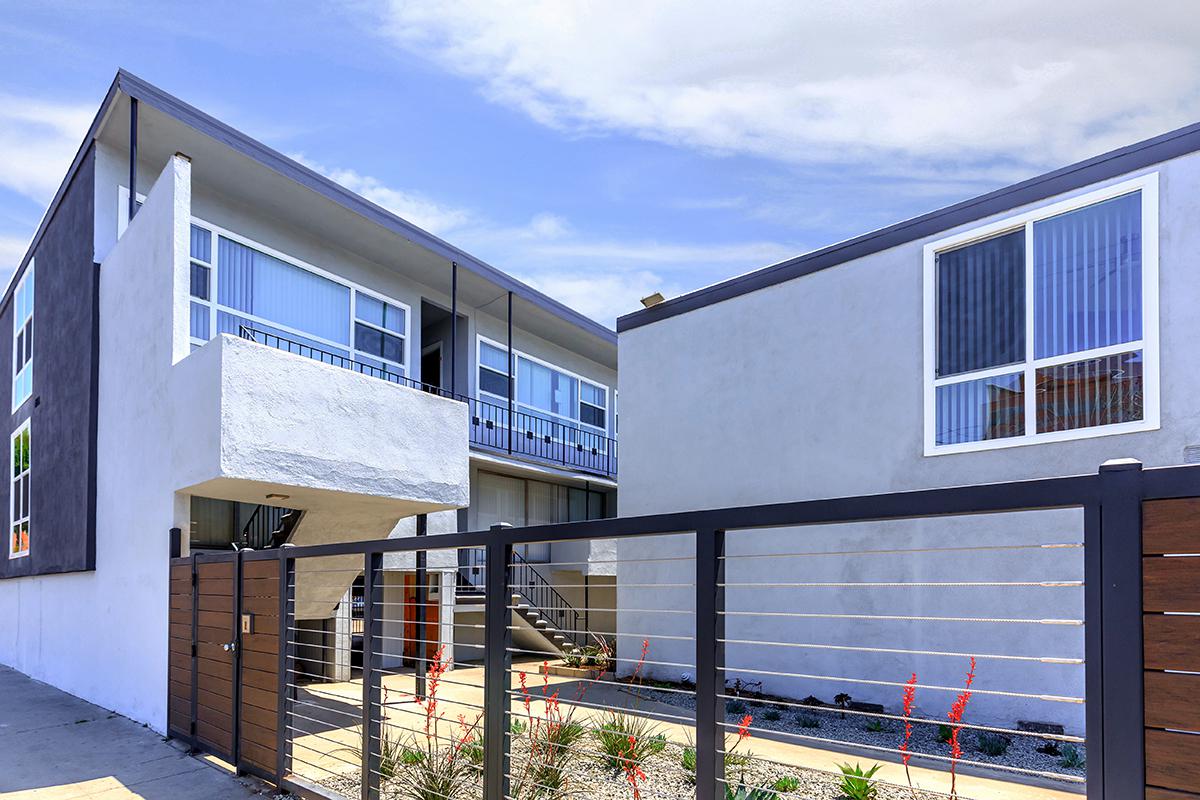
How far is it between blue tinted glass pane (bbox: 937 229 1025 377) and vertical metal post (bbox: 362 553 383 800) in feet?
23.8

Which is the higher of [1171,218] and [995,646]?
[1171,218]

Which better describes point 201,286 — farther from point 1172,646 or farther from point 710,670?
point 1172,646

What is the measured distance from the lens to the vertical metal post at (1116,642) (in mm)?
2469

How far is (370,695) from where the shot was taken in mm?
5918

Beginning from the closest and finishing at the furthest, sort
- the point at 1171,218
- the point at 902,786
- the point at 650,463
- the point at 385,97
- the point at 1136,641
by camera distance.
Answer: the point at 1136,641, the point at 902,786, the point at 1171,218, the point at 385,97, the point at 650,463

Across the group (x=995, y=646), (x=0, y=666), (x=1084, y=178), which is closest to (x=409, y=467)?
(x=995, y=646)

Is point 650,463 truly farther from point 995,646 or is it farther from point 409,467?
point 995,646

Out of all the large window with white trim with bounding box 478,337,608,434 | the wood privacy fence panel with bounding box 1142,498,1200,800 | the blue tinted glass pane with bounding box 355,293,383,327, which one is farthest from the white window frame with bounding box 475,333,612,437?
the wood privacy fence panel with bounding box 1142,498,1200,800

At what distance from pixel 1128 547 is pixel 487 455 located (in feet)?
46.3

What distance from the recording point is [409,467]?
399 inches

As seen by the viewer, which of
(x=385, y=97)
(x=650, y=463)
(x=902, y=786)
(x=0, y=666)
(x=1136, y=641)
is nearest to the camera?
(x=1136, y=641)

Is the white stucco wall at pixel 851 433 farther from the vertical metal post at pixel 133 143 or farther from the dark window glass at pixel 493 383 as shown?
the vertical metal post at pixel 133 143

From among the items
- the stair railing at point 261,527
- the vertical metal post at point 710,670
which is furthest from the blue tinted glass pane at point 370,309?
the vertical metal post at point 710,670

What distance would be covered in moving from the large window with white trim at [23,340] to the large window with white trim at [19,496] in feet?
2.38
